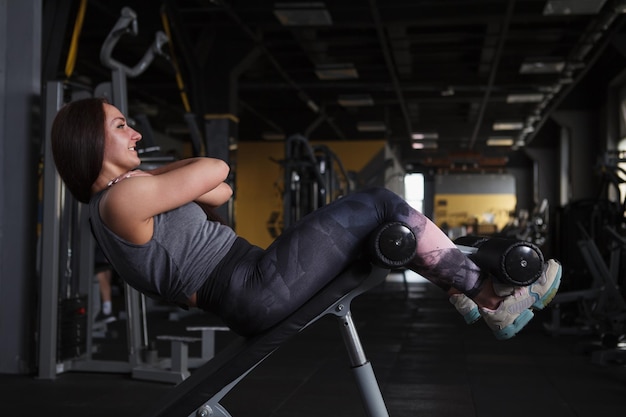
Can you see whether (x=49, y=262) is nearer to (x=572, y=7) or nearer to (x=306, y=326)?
(x=306, y=326)

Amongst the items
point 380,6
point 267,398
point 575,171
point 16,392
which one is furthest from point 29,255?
point 575,171

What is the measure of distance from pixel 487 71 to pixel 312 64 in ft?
7.95

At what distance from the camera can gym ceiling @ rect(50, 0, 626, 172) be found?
7.46m

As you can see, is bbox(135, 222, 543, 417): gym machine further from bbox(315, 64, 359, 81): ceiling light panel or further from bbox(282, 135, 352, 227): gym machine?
bbox(315, 64, 359, 81): ceiling light panel

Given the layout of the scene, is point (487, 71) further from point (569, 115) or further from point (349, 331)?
point (349, 331)

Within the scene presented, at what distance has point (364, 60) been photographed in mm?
10102

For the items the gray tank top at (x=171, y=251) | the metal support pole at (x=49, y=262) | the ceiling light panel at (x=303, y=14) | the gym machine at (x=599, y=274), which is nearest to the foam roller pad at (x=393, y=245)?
the gray tank top at (x=171, y=251)

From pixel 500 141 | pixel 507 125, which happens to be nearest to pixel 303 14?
pixel 507 125

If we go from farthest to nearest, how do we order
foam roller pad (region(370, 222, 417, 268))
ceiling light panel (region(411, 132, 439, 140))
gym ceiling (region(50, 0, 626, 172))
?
ceiling light panel (region(411, 132, 439, 140)) → gym ceiling (region(50, 0, 626, 172)) → foam roller pad (region(370, 222, 417, 268))

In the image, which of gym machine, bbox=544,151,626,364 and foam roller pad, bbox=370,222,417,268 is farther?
gym machine, bbox=544,151,626,364

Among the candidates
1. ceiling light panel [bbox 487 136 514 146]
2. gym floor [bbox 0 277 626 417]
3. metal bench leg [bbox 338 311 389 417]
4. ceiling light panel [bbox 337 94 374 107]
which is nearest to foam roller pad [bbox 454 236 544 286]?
metal bench leg [bbox 338 311 389 417]

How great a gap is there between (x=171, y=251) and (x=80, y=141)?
307 mm

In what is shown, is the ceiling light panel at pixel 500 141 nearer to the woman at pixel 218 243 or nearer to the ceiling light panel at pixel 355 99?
the ceiling light panel at pixel 355 99

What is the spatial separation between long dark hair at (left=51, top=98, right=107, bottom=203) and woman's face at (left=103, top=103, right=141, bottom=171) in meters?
0.01
